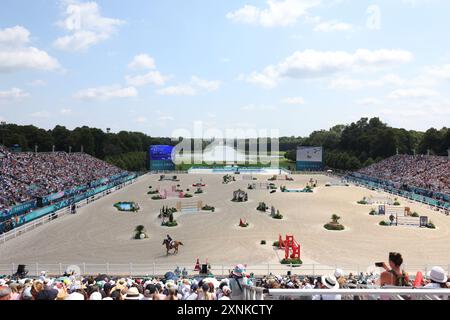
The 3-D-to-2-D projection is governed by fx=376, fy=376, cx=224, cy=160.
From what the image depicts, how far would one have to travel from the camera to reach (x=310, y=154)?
87312mm

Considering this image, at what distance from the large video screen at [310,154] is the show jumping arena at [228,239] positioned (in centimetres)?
4359

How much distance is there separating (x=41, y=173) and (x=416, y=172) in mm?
55411

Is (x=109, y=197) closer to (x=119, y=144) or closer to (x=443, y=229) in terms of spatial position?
(x=443, y=229)

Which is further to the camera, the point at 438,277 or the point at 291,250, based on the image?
the point at 291,250

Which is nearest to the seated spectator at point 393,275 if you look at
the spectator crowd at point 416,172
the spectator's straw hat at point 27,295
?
the spectator's straw hat at point 27,295

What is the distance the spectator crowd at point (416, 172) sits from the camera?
164ft

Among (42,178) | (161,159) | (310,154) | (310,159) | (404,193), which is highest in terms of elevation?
(310,154)

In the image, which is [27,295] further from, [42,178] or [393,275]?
[42,178]

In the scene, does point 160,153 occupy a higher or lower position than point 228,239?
higher

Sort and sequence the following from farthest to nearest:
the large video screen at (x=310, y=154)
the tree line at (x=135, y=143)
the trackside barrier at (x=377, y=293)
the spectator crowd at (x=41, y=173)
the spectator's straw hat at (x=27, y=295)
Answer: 1. the tree line at (x=135, y=143)
2. the large video screen at (x=310, y=154)
3. the spectator crowd at (x=41, y=173)
4. the spectator's straw hat at (x=27, y=295)
5. the trackside barrier at (x=377, y=293)

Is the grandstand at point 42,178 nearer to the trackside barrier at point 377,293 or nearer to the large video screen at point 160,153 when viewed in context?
the large video screen at point 160,153

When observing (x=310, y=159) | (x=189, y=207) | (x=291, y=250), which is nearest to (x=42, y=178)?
(x=189, y=207)

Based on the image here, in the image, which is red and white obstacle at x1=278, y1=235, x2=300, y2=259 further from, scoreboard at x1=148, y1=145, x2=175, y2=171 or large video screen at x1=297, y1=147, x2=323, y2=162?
large video screen at x1=297, y1=147, x2=323, y2=162

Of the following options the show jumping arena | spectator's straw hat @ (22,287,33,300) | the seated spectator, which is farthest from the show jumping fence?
the seated spectator
